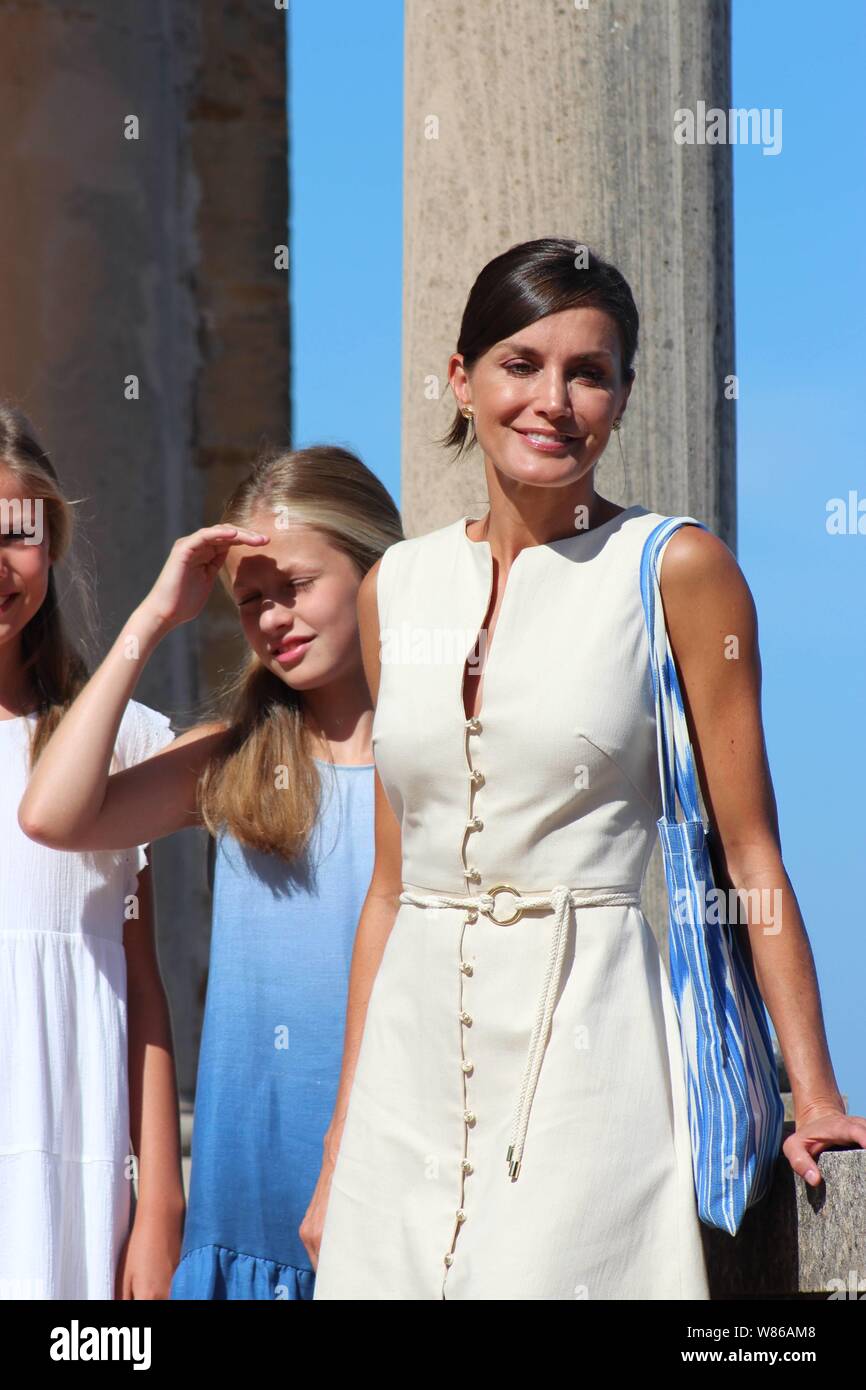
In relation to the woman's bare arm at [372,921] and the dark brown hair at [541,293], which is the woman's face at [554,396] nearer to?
the dark brown hair at [541,293]

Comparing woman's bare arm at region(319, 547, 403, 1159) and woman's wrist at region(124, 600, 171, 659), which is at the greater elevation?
woman's wrist at region(124, 600, 171, 659)

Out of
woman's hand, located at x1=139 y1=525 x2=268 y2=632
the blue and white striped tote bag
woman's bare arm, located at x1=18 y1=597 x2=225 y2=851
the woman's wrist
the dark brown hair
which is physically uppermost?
the dark brown hair

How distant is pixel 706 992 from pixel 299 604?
4.47ft

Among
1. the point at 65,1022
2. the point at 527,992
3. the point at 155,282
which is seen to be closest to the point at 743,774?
the point at 527,992

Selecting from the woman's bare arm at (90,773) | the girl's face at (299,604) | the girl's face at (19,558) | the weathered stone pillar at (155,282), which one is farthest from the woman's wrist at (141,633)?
the weathered stone pillar at (155,282)

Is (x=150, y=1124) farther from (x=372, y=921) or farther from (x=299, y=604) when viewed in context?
(x=299, y=604)

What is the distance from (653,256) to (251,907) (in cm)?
Answer: 183

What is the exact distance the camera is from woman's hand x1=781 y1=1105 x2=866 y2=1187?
2848 millimetres

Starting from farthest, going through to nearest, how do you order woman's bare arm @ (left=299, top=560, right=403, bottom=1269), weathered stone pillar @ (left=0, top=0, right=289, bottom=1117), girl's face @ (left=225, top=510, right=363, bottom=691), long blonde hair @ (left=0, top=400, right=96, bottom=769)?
weathered stone pillar @ (left=0, top=0, right=289, bottom=1117)
long blonde hair @ (left=0, top=400, right=96, bottom=769)
girl's face @ (left=225, top=510, right=363, bottom=691)
woman's bare arm @ (left=299, top=560, right=403, bottom=1269)

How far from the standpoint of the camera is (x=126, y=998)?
4070 mm

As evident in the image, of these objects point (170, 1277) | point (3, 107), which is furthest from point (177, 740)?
point (3, 107)

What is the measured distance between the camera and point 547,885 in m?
2.94

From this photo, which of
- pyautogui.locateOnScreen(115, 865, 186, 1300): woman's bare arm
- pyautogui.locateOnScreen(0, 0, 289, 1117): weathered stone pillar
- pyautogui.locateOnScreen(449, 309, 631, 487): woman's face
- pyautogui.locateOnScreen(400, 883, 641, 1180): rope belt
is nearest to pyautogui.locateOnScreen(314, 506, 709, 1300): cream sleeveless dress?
pyautogui.locateOnScreen(400, 883, 641, 1180): rope belt

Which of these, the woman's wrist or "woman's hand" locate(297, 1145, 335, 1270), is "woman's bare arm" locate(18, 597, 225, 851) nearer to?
the woman's wrist
